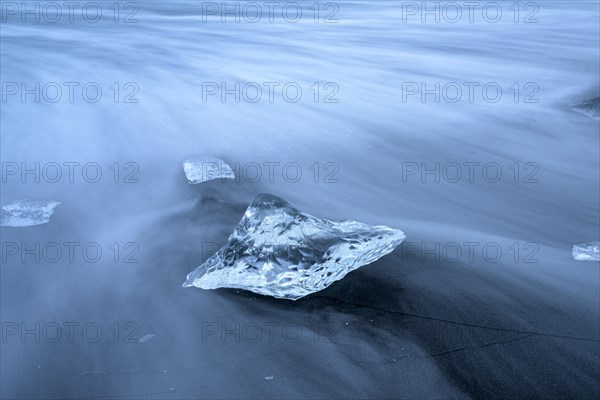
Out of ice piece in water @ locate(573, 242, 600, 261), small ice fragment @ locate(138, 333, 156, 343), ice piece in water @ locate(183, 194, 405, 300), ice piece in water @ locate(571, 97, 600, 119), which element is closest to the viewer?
small ice fragment @ locate(138, 333, 156, 343)

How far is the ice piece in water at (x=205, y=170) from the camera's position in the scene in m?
4.28

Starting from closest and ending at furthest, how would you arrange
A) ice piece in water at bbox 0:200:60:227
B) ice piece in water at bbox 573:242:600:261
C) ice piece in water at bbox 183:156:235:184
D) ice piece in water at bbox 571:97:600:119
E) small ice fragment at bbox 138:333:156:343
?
small ice fragment at bbox 138:333:156:343
ice piece in water at bbox 573:242:600:261
ice piece in water at bbox 0:200:60:227
ice piece in water at bbox 183:156:235:184
ice piece in water at bbox 571:97:600:119

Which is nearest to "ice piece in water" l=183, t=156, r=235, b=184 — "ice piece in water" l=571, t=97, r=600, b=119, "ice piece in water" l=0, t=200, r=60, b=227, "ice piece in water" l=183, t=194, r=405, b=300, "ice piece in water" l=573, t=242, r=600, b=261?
"ice piece in water" l=0, t=200, r=60, b=227

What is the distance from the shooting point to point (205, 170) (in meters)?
4.45

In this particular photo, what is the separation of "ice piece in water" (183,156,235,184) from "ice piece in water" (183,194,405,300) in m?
1.37

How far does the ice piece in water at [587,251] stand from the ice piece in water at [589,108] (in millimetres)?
3143

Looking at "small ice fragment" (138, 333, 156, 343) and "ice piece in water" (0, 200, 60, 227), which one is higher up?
"ice piece in water" (0, 200, 60, 227)

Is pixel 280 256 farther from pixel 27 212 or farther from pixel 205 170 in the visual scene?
pixel 27 212

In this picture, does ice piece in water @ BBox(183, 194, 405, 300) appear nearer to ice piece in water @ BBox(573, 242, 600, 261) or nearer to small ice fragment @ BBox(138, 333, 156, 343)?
small ice fragment @ BBox(138, 333, 156, 343)

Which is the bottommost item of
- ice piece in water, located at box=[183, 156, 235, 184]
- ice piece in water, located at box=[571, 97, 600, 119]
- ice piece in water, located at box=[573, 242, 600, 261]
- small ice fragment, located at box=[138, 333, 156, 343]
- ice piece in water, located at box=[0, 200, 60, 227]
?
small ice fragment, located at box=[138, 333, 156, 343]

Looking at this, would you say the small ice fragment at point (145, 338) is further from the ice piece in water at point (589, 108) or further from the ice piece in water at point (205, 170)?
the ice piece in water at point (589, 108)

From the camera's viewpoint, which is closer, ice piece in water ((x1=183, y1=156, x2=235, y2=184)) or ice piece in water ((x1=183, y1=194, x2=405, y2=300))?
ice piece in water ((x1=183, y1=194, x2=405, y2=300))

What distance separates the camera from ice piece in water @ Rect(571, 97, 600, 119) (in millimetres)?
6106

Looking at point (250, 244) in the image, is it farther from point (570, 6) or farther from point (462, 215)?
point (570, 6)
